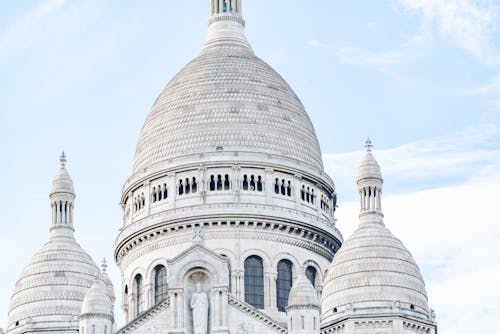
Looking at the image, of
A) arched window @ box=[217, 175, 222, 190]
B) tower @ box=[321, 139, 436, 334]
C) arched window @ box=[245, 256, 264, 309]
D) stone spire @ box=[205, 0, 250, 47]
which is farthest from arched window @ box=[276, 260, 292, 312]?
stone spire @ box=[205, 0, 250, 47]

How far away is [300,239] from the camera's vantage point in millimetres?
108500

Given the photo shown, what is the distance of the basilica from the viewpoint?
96.6m

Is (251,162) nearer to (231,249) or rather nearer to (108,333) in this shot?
(231,249)

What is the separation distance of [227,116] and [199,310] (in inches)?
698

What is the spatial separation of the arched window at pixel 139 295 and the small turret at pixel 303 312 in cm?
1521

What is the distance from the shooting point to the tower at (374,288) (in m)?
97.6

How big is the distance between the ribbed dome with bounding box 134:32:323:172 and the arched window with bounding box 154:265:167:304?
5.87 meters

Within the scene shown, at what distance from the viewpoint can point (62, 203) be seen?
10831 cm

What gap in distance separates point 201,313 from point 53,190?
51.9 feet

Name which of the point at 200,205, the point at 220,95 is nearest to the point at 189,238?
the point at 200,205

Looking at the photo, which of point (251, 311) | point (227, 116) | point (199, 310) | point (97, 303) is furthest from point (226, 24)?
point (97, 303)

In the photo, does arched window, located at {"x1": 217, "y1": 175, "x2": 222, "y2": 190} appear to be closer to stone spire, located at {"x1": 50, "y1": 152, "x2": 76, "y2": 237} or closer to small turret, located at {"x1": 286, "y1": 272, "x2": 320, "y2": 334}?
stone spire, located at {"x1": 50, "y1": 152, "x2": 76, "y2": 237}

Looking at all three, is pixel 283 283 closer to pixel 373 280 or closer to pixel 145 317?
pixel 373 280

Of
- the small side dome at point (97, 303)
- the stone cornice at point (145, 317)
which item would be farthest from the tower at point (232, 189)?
the small side dome at point (97, 303)
